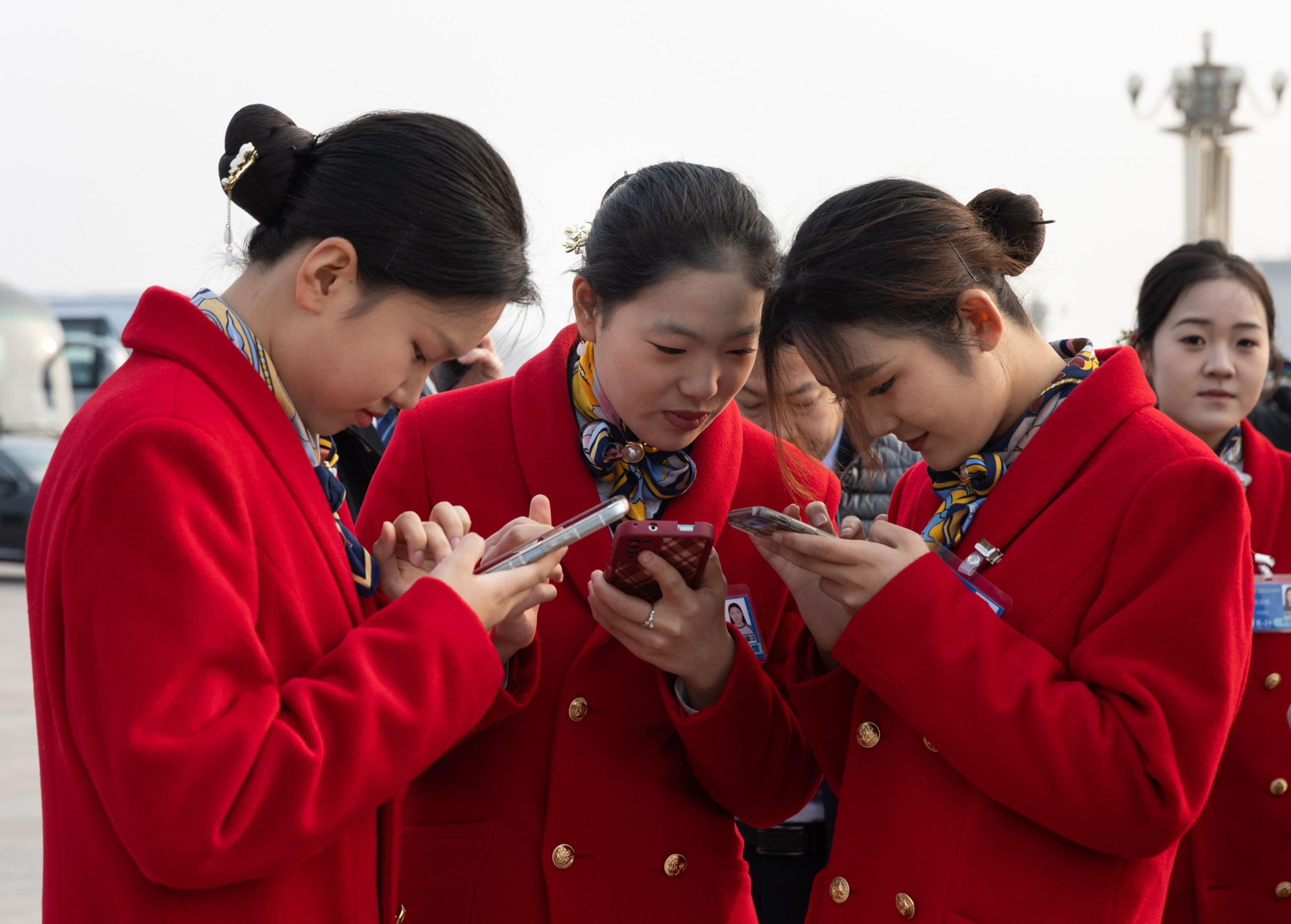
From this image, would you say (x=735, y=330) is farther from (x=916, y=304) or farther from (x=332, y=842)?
(x=332, y=842)

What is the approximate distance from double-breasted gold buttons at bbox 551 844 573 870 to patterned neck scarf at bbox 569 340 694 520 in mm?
562

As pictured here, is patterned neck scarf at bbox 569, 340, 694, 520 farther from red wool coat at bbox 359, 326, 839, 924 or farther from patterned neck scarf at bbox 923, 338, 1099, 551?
patterned neck scarf at bbox 923, 338, 1099, 551

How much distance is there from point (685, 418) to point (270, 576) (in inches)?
31.8

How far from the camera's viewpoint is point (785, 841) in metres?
3.10

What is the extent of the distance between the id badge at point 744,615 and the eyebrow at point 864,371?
456 millimetres

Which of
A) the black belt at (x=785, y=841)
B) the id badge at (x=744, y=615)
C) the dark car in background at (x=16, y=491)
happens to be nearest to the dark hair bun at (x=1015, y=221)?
the id badge at (x=744, y=615)

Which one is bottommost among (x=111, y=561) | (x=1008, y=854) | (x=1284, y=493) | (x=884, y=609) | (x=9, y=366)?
(x=9, y=366)

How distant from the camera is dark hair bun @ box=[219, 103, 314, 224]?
1.67 metres

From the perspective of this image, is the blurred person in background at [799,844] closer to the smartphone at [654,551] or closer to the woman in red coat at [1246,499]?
the woman in red coat at [1246,499]

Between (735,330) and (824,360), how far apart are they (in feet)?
0.69

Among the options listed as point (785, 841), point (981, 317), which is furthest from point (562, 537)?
point (785, 841)

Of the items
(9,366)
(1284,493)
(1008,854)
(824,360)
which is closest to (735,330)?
(824,360)

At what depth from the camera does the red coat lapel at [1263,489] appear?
2824mm

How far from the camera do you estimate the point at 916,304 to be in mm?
1790
